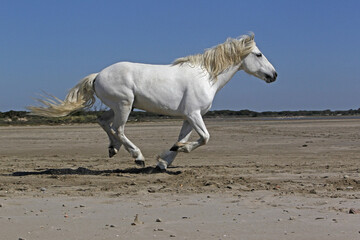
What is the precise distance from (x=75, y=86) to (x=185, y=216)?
4897 millimetres

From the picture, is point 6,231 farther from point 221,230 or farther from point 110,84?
point 110,84

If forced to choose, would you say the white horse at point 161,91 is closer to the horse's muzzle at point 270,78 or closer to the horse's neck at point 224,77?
the horse's neck at point 224,77

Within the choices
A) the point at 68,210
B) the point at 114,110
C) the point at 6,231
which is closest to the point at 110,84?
the point at 114,110

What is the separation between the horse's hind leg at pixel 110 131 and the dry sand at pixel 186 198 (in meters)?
0.37

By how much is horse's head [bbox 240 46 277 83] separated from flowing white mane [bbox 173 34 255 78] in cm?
10

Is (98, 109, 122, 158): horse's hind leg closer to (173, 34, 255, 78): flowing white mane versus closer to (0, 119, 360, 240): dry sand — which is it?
(0, 119, 360, 240): dry sand

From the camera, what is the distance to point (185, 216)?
568 cm

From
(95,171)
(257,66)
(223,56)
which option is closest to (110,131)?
(95,171)

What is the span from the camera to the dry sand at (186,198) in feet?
16.6

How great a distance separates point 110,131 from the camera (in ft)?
32.4

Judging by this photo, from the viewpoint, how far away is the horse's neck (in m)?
10.0

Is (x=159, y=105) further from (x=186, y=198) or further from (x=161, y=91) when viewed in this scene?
(x=186, y=198)

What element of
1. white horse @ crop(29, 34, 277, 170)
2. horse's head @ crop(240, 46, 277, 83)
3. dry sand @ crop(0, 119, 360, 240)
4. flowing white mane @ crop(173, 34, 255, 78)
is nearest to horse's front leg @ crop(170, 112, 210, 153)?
white horse @ crop(29, 34, 277, 170)

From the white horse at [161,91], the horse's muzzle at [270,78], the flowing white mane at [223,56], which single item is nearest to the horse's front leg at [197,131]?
the white horse at [161,91]
